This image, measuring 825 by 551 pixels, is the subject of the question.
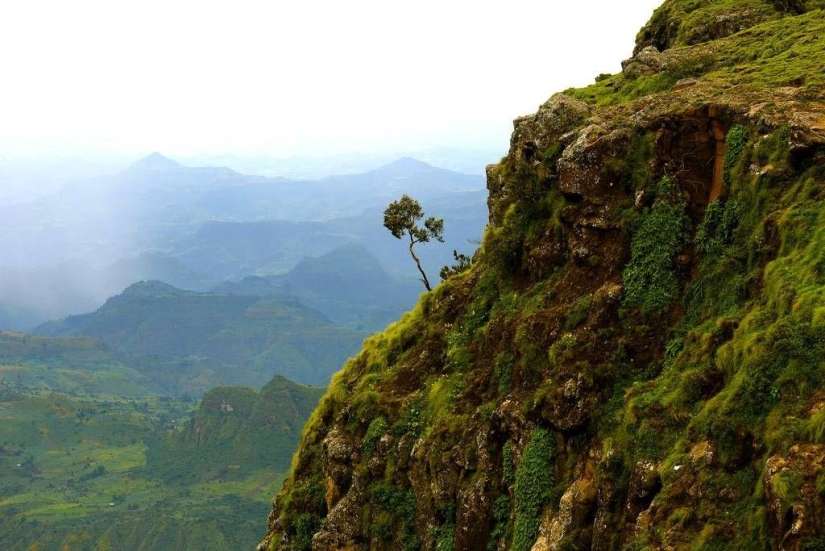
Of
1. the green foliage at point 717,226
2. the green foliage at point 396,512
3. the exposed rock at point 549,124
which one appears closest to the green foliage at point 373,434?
the green foliage at point 396,512

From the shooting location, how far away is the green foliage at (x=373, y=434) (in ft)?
118

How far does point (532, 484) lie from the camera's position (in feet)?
85.1

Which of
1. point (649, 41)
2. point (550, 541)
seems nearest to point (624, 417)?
point (550, 541)

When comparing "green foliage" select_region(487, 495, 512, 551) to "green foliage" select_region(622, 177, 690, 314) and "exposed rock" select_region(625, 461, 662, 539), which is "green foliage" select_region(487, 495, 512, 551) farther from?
"green foliage" select_region(622, 177, 690, 314)

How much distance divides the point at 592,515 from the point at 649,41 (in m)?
42.9

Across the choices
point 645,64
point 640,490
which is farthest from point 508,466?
point 645,64

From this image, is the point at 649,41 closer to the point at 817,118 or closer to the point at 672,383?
the point at 817,118

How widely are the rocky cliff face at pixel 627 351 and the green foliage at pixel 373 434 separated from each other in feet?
0.37

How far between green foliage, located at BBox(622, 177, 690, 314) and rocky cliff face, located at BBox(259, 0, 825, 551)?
66 millimetres

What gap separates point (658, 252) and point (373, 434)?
16985 mm

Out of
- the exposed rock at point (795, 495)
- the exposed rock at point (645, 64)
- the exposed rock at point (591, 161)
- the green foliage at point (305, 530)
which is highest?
the exposed rock at point (645, 64)

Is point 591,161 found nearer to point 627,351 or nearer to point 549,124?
point 549,124

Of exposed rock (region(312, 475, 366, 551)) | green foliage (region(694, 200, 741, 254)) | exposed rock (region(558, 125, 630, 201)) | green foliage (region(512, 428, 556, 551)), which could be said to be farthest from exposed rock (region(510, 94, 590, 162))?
exposed rock (region(312, 475, 366, 551))

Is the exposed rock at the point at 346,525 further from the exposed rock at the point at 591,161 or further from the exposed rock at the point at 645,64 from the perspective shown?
the exposed rock at the point at 645,64
